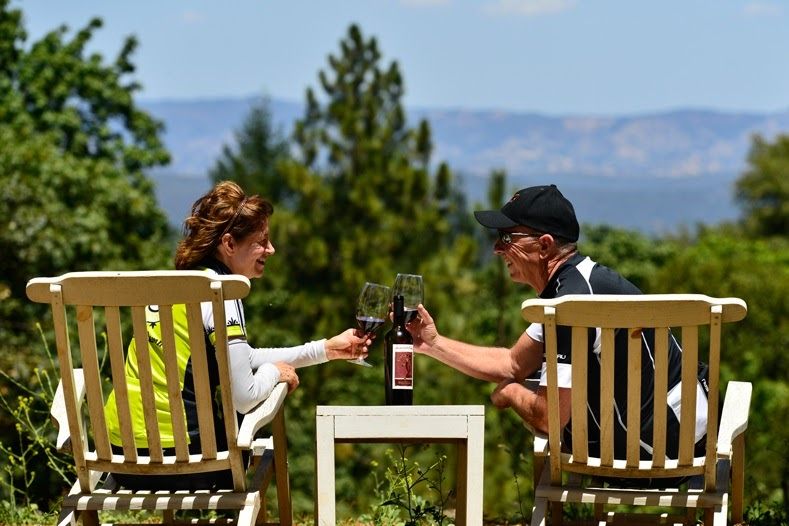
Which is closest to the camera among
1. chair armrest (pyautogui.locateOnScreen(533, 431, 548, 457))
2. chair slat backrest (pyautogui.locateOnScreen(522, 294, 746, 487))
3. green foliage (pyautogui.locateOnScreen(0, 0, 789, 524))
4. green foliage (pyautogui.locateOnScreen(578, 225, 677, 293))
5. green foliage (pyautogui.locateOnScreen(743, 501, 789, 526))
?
chair slat backrest (pyautogui.locateOnScreen(522, 294, 746, 487))

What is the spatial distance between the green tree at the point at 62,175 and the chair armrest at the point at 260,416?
2160 mm

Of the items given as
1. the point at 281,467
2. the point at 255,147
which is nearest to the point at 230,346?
the point at 281,467

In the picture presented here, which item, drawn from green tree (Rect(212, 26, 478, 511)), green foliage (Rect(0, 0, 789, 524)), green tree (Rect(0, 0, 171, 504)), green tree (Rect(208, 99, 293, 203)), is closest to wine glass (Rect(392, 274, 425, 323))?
green tree (Rect(0, 0, 171, 504))

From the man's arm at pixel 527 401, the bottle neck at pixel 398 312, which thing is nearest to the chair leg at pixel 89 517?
the bottle neck at pixel 398 312

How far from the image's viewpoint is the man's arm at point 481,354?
4.03 meters

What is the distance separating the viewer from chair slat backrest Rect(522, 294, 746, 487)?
3277mm

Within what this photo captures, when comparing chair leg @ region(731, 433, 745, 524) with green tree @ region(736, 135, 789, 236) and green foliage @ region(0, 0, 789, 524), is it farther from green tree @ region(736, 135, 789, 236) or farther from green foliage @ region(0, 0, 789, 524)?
green tree @ region(736, 135, 789, 236)

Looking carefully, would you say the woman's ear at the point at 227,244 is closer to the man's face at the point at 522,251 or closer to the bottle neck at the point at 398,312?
the bottle neck at the point at 398,312

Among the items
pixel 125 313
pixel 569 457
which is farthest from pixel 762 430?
pixel 569 457

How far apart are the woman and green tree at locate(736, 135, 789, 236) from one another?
5727 centimetres

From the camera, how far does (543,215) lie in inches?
155

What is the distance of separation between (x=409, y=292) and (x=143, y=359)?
3.12 ft

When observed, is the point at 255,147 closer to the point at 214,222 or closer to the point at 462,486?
the point at 214,222

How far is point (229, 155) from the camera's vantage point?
7406 cm
